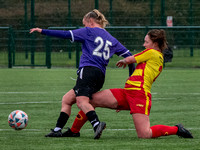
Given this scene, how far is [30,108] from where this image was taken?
10453 millimetres

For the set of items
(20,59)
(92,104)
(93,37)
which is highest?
(93,37)

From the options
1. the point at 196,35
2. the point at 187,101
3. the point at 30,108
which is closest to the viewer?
the point at 30,108

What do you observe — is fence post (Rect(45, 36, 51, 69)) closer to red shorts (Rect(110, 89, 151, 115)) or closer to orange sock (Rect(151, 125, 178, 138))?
red shorts (Rect(110, 89, 151, 115))

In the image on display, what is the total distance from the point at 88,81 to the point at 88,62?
0.27 m

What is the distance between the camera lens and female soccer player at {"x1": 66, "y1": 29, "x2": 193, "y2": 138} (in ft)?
22.7

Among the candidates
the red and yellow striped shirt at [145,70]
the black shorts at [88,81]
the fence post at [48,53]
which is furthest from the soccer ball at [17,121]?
the fence post at [48,53]

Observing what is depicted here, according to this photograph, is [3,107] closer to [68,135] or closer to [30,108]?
[30,108]

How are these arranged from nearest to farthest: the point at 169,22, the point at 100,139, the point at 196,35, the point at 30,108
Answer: the point at 100,139 → the point at 30,108 → the point at 196,35 → the point at 169,22

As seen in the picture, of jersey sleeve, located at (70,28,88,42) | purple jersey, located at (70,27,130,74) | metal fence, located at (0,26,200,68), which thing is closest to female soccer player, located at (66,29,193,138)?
purple jersey, located at (70,27,130,74)

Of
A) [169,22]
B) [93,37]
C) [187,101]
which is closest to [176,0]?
[169,22]

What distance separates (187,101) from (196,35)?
1334 cm

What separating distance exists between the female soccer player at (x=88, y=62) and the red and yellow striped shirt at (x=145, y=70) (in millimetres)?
405

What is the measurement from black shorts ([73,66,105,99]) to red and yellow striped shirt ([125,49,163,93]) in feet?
1.28

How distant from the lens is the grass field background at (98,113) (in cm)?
638
